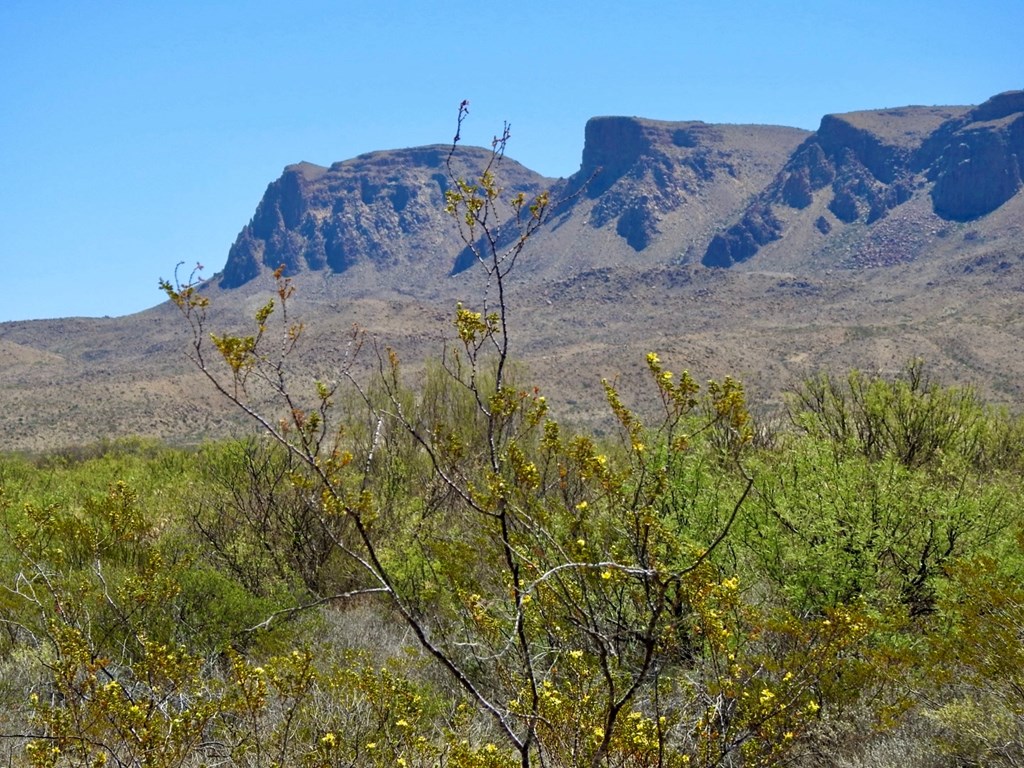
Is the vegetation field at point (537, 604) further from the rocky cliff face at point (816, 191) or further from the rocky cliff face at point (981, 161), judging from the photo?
the rocky cliff face at point (981, 161)

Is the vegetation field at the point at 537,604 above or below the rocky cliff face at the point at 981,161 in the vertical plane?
below

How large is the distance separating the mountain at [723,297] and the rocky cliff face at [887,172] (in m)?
0.38

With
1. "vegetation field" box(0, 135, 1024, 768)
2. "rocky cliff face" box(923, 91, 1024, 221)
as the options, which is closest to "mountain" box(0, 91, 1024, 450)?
"rocky cliff face" box(923, 91, 1024, 221)

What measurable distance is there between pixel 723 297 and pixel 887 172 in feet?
267

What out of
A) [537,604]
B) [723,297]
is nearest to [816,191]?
[723,297]

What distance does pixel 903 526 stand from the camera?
7.49m

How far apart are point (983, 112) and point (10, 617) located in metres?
199

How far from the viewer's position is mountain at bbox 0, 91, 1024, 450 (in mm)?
69812

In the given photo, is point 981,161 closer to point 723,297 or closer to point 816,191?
point 816,191

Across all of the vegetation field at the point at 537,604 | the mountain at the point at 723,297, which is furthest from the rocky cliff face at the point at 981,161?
the vegetation field at the point at 537,604

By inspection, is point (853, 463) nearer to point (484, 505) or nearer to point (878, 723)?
point (878, 723)

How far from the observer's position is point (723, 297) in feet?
379

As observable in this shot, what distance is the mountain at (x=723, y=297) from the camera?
229 ft

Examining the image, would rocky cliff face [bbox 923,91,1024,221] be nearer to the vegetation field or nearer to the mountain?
the mountain
